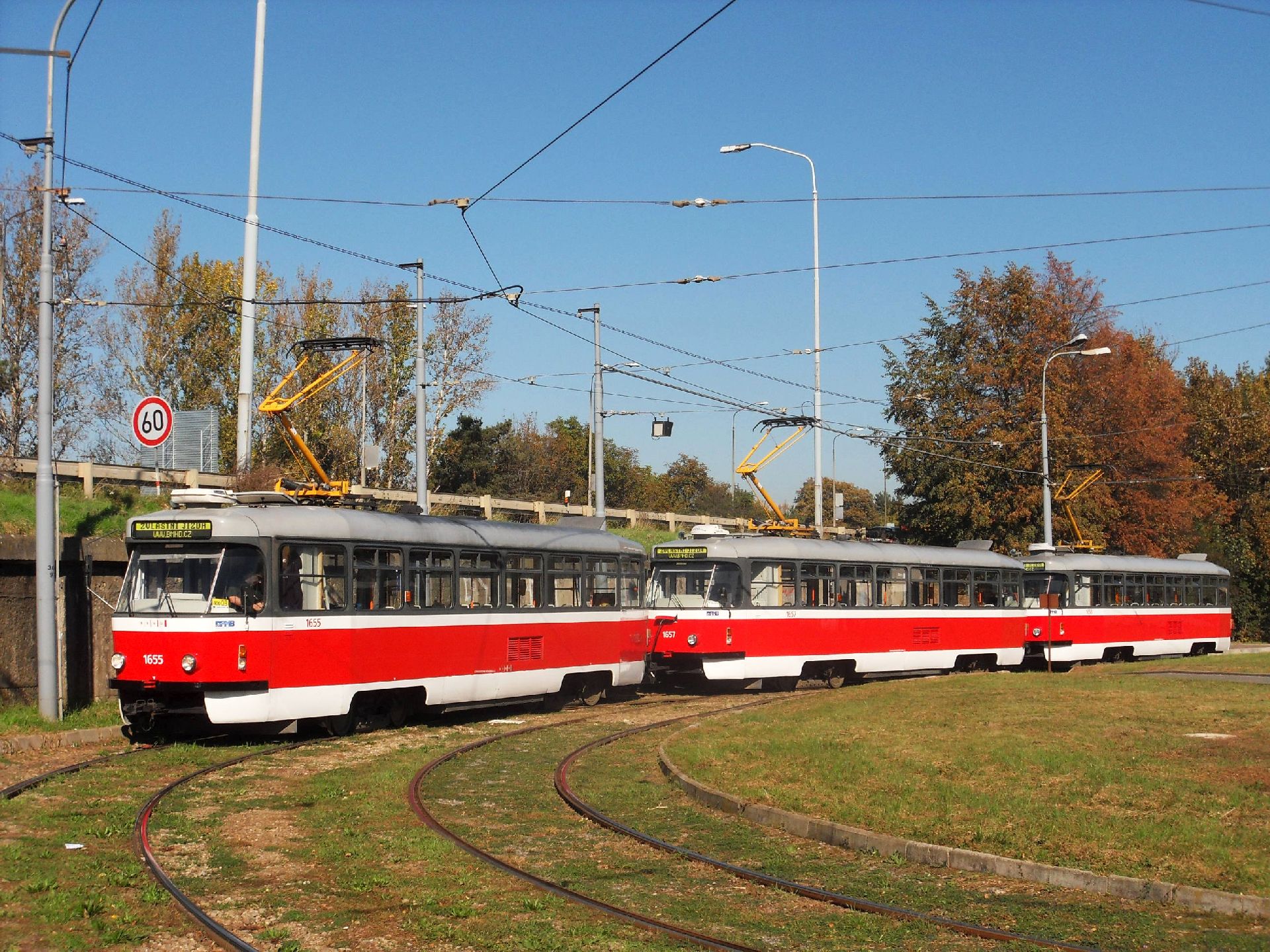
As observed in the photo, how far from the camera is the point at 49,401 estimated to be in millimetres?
17906

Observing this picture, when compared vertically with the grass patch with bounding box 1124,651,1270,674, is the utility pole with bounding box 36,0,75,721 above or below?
above

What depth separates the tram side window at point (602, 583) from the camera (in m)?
23.4

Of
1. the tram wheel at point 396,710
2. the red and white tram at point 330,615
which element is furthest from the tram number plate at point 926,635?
the tram wheel at point 396,710

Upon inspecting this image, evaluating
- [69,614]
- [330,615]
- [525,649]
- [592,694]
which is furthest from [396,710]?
[592,694]

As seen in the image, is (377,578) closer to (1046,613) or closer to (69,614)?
(69,614)

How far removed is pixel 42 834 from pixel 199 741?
671cm

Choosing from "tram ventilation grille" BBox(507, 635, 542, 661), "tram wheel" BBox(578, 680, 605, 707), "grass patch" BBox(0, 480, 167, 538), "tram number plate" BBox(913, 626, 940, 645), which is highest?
"grass patch" BBox(0, 480, 167, 538)

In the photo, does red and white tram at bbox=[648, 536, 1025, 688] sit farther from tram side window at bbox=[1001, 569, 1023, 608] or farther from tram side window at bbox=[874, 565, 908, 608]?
tram side window at bbox=[1001, 569, 1023, 608]

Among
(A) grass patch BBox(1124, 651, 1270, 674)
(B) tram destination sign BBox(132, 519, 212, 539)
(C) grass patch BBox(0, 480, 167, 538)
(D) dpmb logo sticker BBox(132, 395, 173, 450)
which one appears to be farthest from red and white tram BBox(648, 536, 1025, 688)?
(B) tram destination sign BBox(132, 519, 212, 539)

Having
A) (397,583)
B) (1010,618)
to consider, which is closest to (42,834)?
(397,583)

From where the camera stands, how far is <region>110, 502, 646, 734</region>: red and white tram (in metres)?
16.5

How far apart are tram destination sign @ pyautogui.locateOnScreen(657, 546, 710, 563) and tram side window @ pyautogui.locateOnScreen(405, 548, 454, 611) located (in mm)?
6838

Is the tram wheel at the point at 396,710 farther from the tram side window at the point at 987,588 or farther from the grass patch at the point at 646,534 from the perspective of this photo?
the grass patch at the point at 646,534

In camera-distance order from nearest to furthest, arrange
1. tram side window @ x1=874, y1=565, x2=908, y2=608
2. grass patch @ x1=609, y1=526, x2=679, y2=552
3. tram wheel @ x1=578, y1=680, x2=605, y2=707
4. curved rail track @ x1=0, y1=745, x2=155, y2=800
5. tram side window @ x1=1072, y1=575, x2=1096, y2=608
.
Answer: curved rail track @ x1=0, y1=745, x2=155, y2=800 < tram wheel @ x1=578, y1=680, x2=605, y2=707 < tram side window @ x1=874, y1=565, x2=908, y2=608 < tram side window @ x1=1072, y1=575, x2=1096, y2=608 < grass patch @ x1=609, y1=526, x2=679, y2=552
